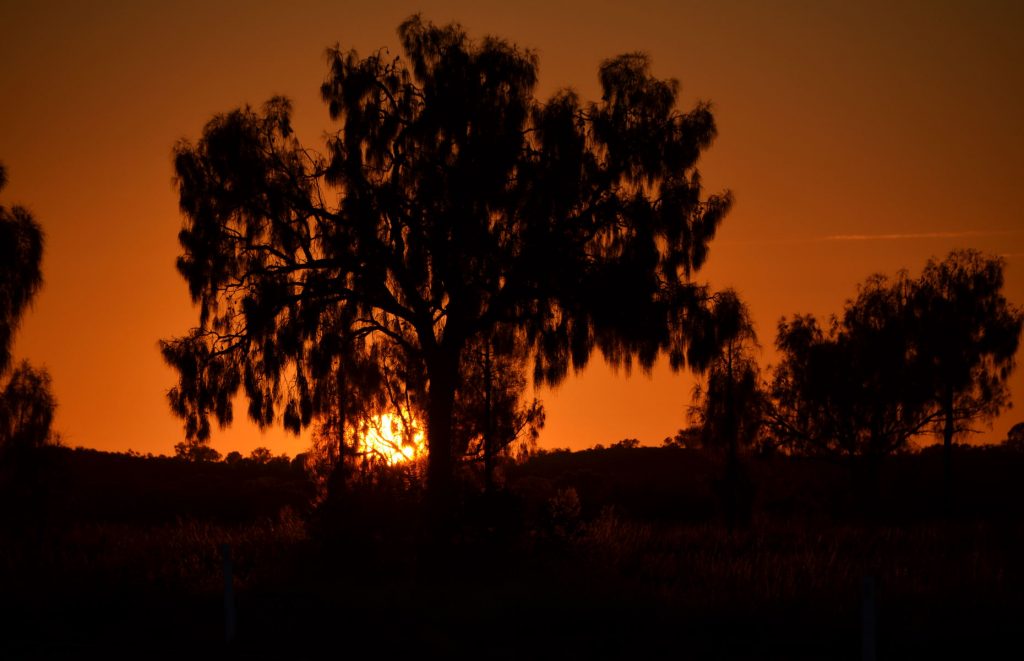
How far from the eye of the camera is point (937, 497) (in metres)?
60.6

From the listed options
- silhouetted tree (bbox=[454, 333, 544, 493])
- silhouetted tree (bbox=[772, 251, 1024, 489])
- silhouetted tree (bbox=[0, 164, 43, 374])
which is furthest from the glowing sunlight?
silhouetted tree (bbox=[772, 251, 1024, 489])

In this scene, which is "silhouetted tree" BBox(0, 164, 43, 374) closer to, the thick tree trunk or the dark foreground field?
the dark foreground field

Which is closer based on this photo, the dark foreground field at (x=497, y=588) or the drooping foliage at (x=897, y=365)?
the dark foreground field at (x=497, y=588)

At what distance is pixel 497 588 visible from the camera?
19.6m

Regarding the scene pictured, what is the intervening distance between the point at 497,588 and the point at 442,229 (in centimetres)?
857

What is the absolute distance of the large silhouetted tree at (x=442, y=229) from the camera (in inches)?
977

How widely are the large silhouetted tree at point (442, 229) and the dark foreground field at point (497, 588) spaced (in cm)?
233

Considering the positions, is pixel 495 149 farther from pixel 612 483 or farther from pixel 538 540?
pixel 612 483

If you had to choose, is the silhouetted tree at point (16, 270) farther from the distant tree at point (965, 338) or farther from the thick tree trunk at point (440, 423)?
the distant tree at point (965, 338)

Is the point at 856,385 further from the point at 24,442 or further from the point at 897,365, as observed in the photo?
the point at 24,442

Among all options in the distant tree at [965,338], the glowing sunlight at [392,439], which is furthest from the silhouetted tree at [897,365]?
the glowing sunlight at [392,439]

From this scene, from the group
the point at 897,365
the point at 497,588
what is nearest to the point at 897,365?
the point at 897,365

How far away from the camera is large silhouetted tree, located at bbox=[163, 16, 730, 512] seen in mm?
24828

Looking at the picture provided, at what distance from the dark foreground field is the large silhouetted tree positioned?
233 centimetres
